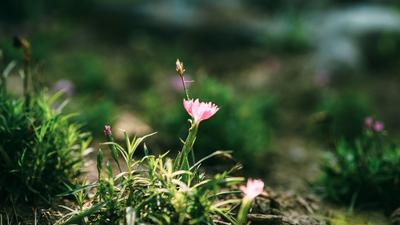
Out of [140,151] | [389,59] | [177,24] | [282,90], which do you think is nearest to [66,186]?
[140,151]

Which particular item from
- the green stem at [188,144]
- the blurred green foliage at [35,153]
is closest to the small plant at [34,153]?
the blurred green foliage at [35,153]

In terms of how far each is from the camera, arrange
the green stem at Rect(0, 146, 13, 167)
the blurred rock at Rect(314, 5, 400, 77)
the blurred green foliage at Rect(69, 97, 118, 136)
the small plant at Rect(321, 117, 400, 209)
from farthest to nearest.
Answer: the blurred rock at Rect(314, 5, 400, 77), the blurred green foliage at Rect(69, 97, 118, 136), the small plant at Rect(321, 117, 400, 209), the green stem at Rect(0, 146, 13, 167)

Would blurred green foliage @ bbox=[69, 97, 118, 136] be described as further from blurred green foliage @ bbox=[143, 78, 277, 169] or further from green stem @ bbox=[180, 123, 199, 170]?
green stem @ bbox=[180, 123, 199, 170]

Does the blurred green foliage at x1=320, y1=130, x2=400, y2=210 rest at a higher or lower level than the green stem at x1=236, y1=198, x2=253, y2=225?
lower

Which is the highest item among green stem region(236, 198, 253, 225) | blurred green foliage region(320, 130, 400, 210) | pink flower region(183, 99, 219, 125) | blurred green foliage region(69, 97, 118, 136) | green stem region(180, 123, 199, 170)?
pink flower region(183, 99, 219, 125)

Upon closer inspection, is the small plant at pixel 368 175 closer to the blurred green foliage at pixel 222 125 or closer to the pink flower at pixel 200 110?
the blurred green foliage at pixel 222 125

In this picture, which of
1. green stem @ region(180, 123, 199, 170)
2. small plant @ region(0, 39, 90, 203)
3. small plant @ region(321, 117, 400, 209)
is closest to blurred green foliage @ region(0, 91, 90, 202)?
small plant @ region(0, 39, 90, 203)

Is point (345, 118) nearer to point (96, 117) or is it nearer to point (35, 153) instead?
point (96, 117)
